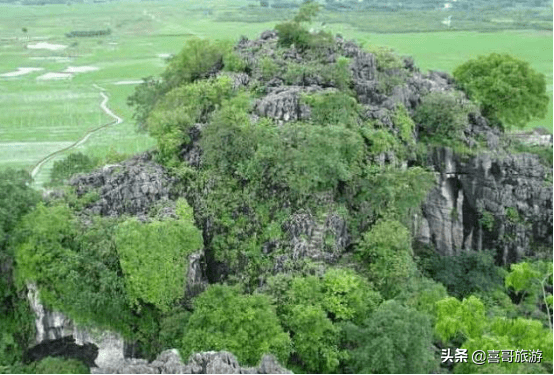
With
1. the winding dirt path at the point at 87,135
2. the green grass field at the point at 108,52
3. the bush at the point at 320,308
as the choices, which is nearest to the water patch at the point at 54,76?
the green grass field at the point at 108,52

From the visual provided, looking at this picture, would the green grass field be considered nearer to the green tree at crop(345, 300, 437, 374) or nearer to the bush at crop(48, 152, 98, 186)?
the bush at crop(48, 152, 98, 186)

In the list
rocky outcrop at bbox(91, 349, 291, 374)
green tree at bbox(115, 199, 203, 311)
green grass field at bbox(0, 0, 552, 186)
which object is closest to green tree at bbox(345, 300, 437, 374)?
rocky outcrop at bbox(91, 349, 291, 374)

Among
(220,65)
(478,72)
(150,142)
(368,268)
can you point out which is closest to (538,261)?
(368,268)

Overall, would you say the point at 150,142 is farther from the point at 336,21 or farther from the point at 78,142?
the point at 336,21

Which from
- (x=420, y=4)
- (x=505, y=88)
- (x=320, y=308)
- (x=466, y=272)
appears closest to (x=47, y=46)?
(x=420, y=4)

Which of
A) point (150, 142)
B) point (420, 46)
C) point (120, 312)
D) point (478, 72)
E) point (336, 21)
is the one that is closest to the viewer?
point (120, 312)

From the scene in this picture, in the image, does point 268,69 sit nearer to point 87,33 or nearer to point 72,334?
point 72,334
